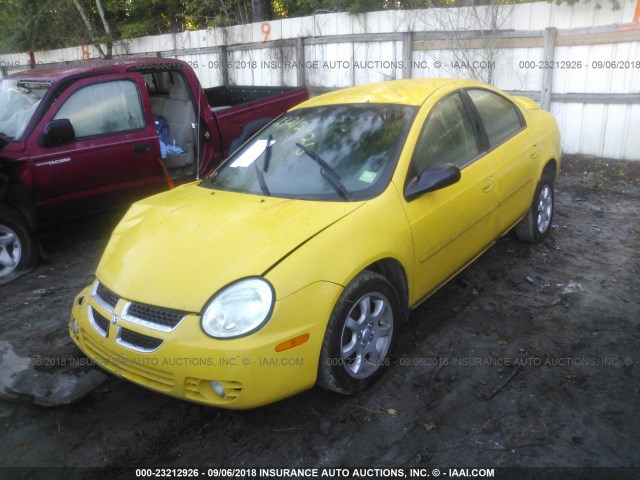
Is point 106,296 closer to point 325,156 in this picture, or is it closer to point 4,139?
point 325,156

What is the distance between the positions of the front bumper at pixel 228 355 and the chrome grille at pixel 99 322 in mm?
73

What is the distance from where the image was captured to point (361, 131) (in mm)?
3717

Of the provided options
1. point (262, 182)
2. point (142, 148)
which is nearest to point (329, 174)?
point (262, 182)

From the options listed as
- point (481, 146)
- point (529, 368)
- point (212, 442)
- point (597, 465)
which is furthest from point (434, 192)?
point (212, 442)

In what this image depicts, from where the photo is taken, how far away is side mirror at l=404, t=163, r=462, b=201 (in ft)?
11.0

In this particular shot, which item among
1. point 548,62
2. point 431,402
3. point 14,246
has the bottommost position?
point 431,402

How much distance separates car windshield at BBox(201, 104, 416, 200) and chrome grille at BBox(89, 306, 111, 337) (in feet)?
3.94

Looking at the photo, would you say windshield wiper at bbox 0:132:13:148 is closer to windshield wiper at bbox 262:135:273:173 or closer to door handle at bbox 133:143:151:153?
door handle at bbox 133:143:151:153

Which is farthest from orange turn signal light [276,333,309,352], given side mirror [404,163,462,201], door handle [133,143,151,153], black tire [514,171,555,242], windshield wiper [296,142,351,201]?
door handle [133,143,151,153]

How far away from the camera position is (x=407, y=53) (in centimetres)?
934

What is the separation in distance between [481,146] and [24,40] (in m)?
19.9

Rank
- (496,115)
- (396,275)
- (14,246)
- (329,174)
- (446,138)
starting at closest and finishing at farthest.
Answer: (396,275) → (329,174) → (446,138) → (496,115) → (14,246)

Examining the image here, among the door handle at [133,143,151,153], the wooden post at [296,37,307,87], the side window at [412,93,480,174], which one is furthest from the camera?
the wooden post at [296,37,307,87]

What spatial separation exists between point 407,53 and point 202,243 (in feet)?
24.1
